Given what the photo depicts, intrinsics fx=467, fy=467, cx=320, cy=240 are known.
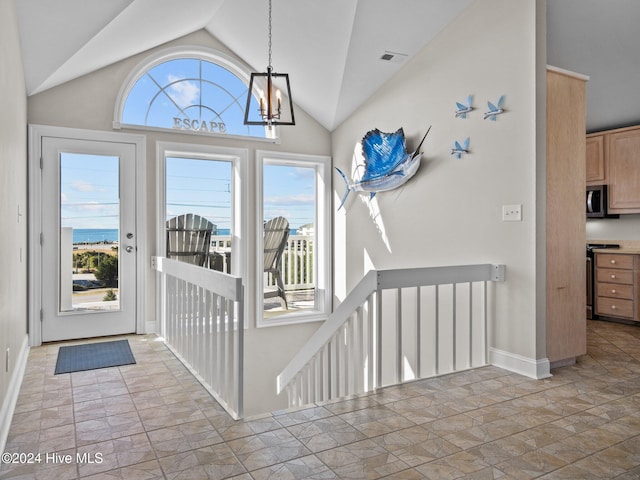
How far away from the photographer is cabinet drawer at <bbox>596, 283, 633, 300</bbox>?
4.79 meters

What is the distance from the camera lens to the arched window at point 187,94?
4535 mm

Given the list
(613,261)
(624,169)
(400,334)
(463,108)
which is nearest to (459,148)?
(463,108)

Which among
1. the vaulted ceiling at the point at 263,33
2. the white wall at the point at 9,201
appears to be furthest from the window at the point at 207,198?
the white wall at the point at 9,201

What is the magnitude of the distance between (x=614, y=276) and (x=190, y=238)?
14.7 feet

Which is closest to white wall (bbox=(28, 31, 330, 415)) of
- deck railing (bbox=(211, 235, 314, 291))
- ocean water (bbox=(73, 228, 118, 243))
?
ocean water (bbox=(73, 228, 118, 243))

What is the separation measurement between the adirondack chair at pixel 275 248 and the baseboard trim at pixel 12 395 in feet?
7.86

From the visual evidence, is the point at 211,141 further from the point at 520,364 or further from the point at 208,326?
the point at 520,364

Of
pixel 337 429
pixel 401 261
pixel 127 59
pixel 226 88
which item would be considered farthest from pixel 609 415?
pixel 127 59

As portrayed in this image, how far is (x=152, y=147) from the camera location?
4.55 m

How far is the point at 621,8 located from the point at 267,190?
142 inches

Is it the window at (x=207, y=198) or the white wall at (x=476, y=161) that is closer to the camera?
the white wall at (x=476, y=161)

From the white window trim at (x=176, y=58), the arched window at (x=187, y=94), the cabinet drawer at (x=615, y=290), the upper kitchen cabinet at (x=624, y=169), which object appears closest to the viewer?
the white window trim at (x=176, y=58)

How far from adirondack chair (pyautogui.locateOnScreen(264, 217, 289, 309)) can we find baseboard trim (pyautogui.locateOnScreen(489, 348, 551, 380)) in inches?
103

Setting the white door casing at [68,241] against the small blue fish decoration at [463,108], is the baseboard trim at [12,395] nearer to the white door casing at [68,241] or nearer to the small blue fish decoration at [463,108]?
the white door casing at [68,241]
